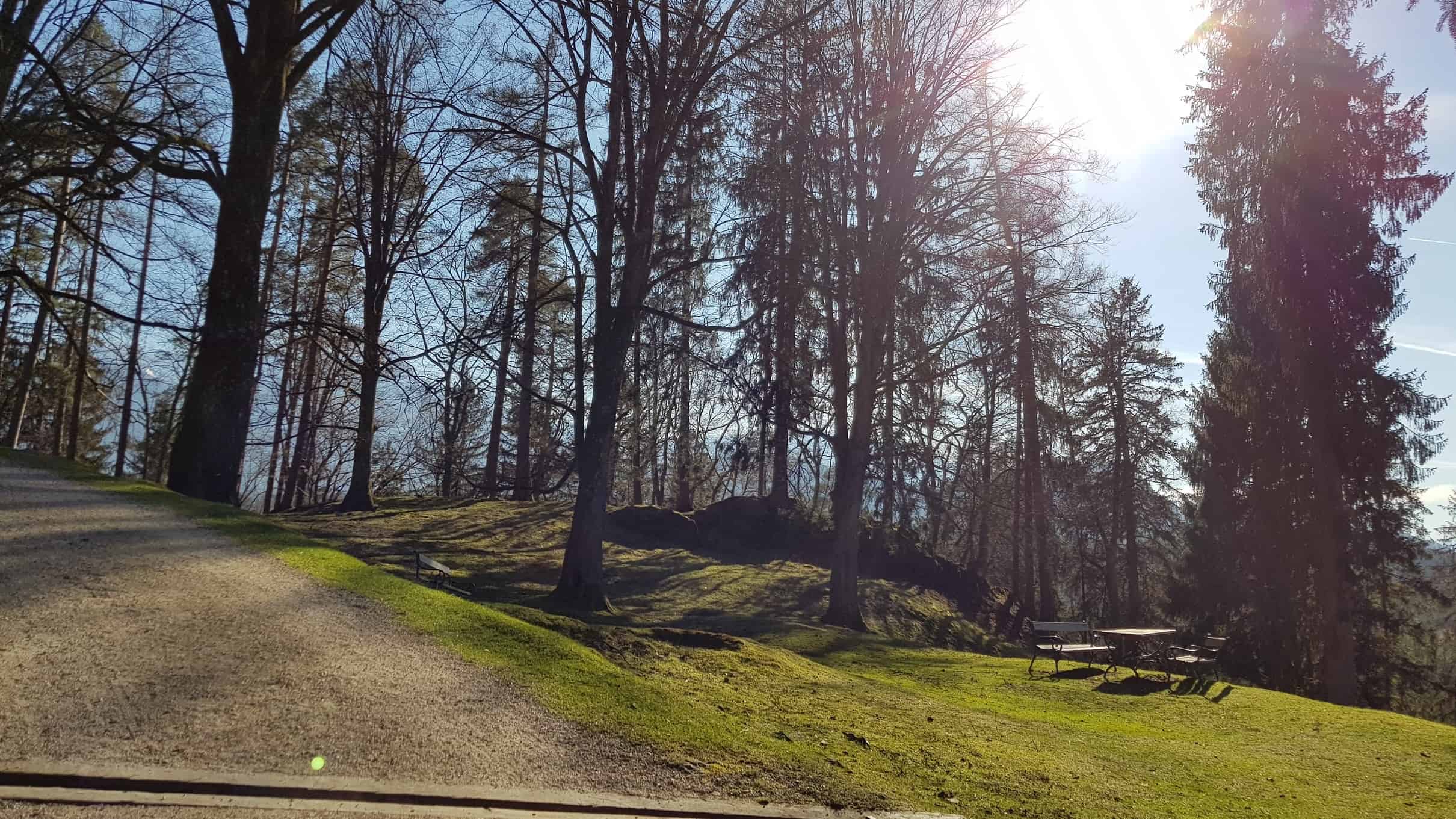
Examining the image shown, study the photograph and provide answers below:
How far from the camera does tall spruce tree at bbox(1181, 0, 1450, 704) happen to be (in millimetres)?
20453

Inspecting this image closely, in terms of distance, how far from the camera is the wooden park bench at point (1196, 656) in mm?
14344

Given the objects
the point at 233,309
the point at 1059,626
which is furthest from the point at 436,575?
the point at 1059,626

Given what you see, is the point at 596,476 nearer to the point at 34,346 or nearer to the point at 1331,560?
the point at 1331,560

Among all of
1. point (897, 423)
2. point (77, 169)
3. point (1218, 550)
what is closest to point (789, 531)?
point (897, 423)

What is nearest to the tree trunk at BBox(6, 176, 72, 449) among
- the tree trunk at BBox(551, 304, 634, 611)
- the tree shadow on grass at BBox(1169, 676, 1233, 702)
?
the tree trunk at BBox(551, 304, 634, 611)

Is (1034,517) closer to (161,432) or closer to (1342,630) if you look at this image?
(1342,630)

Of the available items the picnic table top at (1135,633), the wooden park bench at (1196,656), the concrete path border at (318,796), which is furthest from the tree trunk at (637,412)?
the wooden park bench at (1196,656)

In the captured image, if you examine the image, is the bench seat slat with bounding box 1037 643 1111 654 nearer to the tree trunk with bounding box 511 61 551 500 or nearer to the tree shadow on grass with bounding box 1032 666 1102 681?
the tree shadow on grass with bounding box 1032 666 1102 681

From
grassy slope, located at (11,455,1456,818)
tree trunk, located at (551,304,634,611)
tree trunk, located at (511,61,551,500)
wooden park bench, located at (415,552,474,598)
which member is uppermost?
tree trunk, located at (511,61,551,500)

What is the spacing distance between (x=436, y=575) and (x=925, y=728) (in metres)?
8.95

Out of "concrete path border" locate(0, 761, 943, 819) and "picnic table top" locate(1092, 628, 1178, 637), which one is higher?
"picnic table top" locate(1092, 628, 1178, 637)

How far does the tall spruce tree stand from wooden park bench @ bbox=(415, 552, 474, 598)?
18218mm

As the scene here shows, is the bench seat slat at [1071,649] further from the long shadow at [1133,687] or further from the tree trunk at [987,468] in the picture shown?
the tree trunk at [987,468]

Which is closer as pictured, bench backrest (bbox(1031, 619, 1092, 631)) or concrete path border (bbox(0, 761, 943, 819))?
concrete path border (bbox(0, 761, 943, 819))
